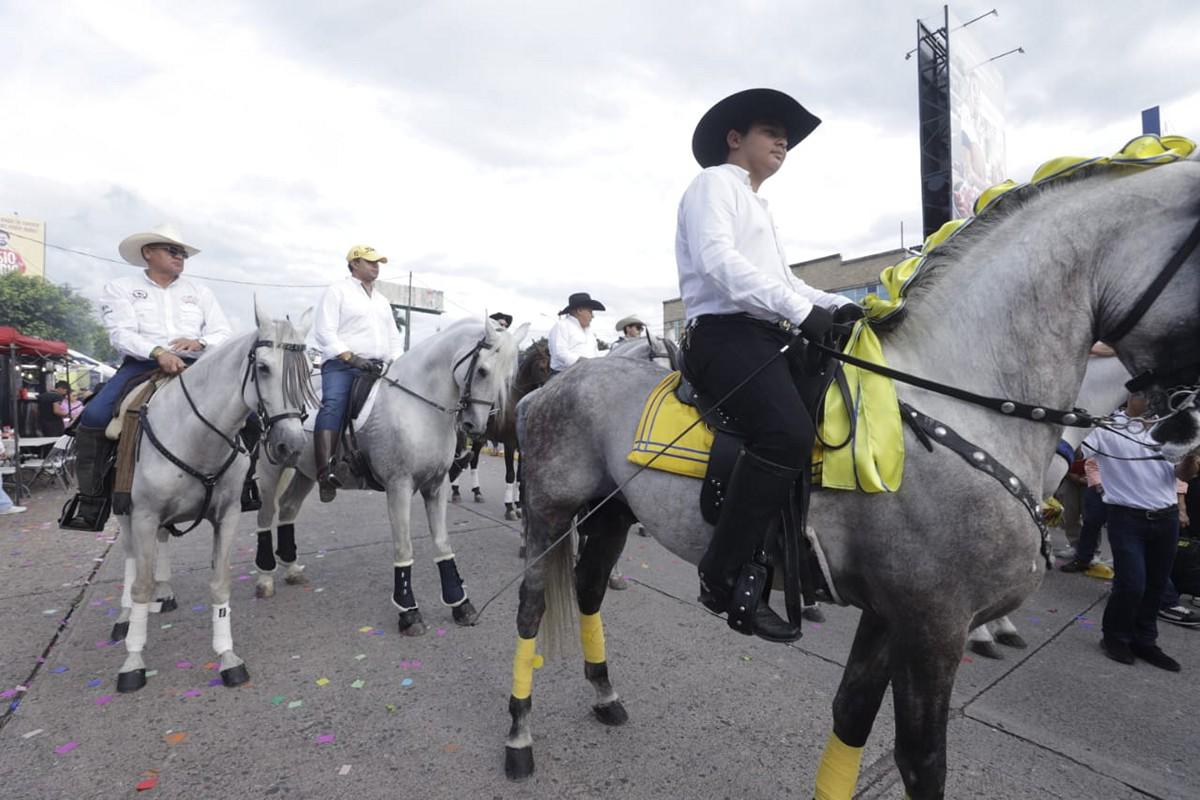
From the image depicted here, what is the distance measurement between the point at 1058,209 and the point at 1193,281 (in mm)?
393

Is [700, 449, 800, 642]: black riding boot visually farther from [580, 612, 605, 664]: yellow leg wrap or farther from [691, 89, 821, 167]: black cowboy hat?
[691, 89, 821, 167]: black cowboy hat

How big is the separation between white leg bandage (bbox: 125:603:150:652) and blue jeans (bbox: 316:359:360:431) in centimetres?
152

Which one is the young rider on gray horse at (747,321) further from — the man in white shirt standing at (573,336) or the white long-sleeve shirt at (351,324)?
the man in white shirt standing at (573,336)

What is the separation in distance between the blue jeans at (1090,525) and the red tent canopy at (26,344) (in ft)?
48.0

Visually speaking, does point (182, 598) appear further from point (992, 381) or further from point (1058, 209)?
point (1058, 209)

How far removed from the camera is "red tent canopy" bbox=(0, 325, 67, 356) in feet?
29.2

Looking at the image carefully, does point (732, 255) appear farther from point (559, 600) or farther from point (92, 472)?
point (92, 472)

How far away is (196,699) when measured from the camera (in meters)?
3.08

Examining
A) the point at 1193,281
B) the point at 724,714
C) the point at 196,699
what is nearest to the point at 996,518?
the point at 1193,281

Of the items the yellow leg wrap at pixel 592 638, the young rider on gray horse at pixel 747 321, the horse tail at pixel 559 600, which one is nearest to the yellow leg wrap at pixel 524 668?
the horse tail at pixel 559 600

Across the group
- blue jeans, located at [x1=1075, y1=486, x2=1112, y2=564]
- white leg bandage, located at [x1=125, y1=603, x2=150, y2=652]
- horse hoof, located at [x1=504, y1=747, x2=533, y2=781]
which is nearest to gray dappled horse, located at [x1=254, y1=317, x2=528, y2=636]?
white leg bandage, located at [x1=125, y1=603, x2=150, y2=652]

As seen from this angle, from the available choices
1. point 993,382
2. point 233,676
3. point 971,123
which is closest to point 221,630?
point 233,676

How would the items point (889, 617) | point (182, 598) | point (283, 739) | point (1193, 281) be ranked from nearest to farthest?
point (1193, 281) → point (889, 617) → point (283, 739) → point (182, 598)

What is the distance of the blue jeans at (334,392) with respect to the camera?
4.31 metres
